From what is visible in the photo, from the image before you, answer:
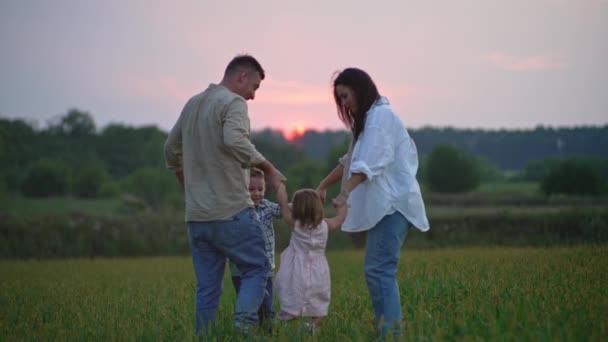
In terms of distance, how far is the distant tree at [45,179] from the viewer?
79688 mm

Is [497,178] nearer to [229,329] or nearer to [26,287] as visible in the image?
[26,287]

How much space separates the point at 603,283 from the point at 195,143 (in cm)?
435

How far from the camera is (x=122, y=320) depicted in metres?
7.75

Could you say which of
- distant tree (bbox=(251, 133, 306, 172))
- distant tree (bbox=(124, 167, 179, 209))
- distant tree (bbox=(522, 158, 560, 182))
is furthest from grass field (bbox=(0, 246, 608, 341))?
distant tree (bbox=(251, 133, 306, 172))

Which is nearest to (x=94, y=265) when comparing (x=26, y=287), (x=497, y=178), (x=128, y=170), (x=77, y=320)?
(x=26, y=287)

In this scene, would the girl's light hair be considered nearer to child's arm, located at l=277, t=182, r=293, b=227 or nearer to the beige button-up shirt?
child's arm, located at l=277, t=182, r=293, b=227

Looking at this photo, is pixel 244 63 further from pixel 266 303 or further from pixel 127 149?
pixel 127 149

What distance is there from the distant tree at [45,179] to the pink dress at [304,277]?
7837 centimetres

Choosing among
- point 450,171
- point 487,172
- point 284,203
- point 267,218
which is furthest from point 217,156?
point 450,171

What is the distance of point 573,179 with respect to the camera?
52000 millimetres

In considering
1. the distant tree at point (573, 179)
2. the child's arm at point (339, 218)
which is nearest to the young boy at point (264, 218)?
the child's arm at point (339, 218)

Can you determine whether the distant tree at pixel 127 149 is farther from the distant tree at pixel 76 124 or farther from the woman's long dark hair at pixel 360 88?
the woman's long dark hair at pixel 360 88

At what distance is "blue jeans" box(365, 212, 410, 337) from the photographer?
5.86 meters

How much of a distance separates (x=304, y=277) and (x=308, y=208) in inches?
23.2
